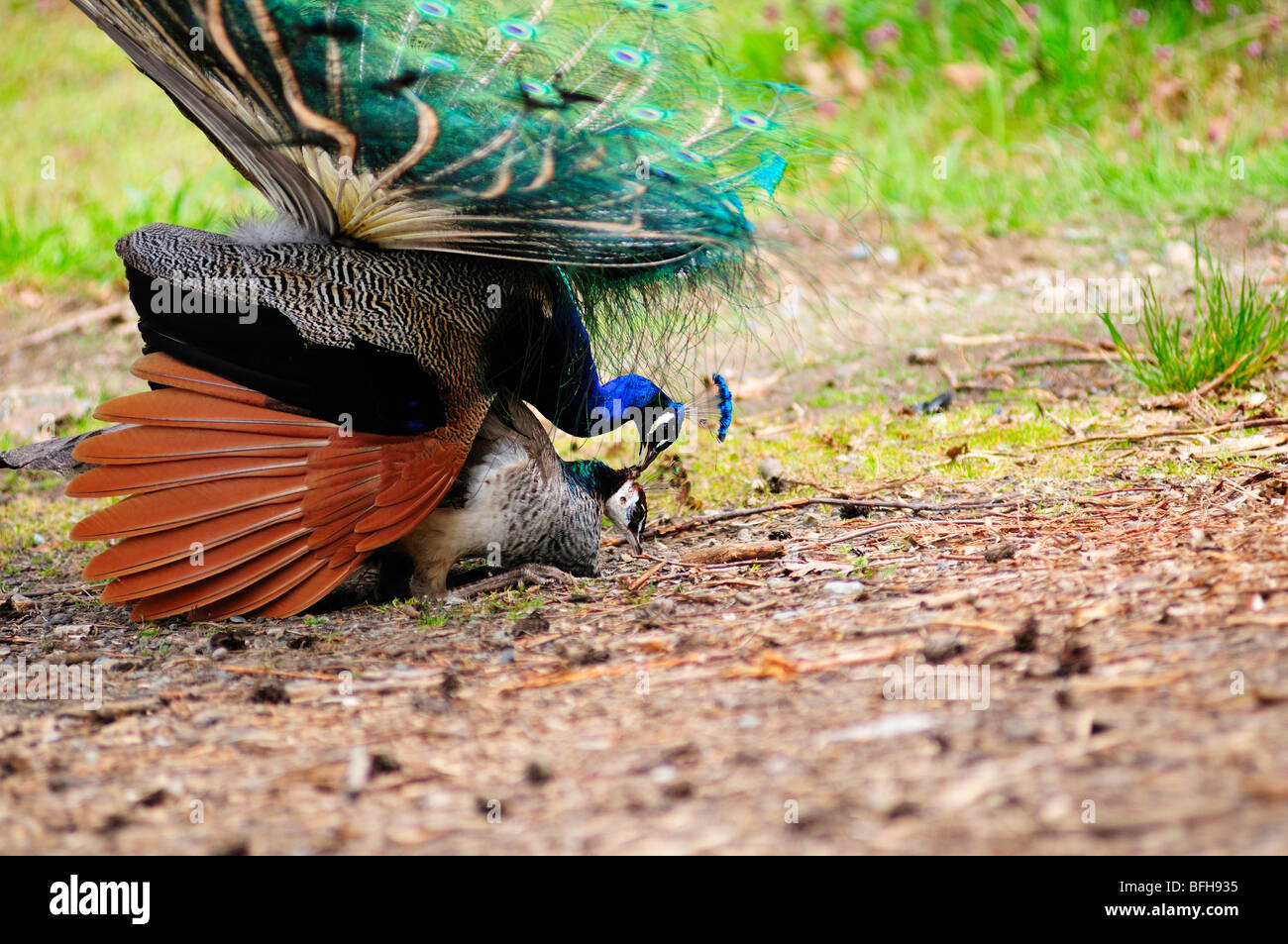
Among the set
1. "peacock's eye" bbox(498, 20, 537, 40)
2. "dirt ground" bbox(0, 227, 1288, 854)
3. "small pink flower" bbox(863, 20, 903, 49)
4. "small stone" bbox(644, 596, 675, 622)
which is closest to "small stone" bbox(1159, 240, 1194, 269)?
"small pink flower" bbox(863, 20, 903, 49)

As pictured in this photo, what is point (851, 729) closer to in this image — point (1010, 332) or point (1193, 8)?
point (1010, 332)

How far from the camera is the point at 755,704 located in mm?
2518

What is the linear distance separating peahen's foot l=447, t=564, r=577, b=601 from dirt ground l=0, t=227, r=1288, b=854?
126 mm

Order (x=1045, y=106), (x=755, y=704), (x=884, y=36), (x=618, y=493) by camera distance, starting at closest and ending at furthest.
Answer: (x=755, y=704) → (x=618, y=493) → (x=1045, y=106) → (x=884, y=36)

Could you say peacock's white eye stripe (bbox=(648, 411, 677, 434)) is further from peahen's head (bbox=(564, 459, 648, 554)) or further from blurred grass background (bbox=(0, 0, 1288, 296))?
blurred grass background (bbox=(0, 0, 1288, 296))

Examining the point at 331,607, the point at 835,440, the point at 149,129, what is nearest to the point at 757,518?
the point at 835,440

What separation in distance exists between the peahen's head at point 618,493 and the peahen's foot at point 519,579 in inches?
14.4

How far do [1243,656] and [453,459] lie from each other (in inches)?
90.9

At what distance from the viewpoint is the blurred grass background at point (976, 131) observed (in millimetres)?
7789

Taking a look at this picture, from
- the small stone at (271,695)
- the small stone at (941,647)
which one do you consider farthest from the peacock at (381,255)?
the small stone at (941,647)

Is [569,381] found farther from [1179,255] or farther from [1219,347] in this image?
[1179,255]

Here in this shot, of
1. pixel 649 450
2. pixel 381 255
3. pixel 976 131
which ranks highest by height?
pixel 976 131

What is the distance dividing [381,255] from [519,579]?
3.93 feet

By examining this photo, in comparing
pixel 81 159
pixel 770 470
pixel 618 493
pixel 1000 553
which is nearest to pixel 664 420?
pixel 618 493
